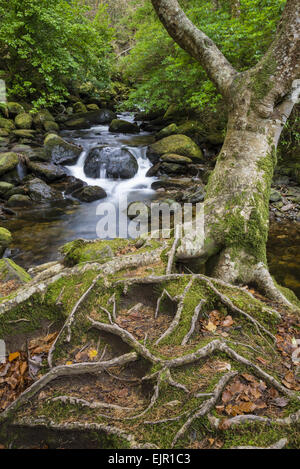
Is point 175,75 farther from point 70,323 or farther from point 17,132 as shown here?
point 70,323

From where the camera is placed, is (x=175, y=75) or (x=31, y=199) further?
(x=175, y=75)

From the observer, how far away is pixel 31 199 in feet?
31.0

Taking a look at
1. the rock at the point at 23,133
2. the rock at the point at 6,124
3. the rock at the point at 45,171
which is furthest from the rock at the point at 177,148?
the rock at the point at 6,124

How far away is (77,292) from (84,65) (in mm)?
16114

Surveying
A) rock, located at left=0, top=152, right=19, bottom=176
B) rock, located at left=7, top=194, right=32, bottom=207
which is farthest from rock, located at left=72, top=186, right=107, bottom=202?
rock, located at left=0, top=152, right=19, bottom=176

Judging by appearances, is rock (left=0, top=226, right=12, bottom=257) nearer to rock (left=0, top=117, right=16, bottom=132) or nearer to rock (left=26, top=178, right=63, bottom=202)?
rock (left=26, top=178, right=63, bottom=202)

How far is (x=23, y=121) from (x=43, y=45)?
3553 mm

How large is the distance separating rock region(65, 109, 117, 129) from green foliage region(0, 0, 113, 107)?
2.26 m

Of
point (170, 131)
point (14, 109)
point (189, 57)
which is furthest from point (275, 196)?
point (14, 109)

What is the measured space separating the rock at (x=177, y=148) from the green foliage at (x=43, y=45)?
570 centimetres

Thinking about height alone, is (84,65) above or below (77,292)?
above

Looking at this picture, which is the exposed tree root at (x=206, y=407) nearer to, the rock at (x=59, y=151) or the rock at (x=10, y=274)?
the rock at (x=10, y=274)

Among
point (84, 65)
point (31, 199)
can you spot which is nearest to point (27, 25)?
point (84, 65)

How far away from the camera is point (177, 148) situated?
483 inches
